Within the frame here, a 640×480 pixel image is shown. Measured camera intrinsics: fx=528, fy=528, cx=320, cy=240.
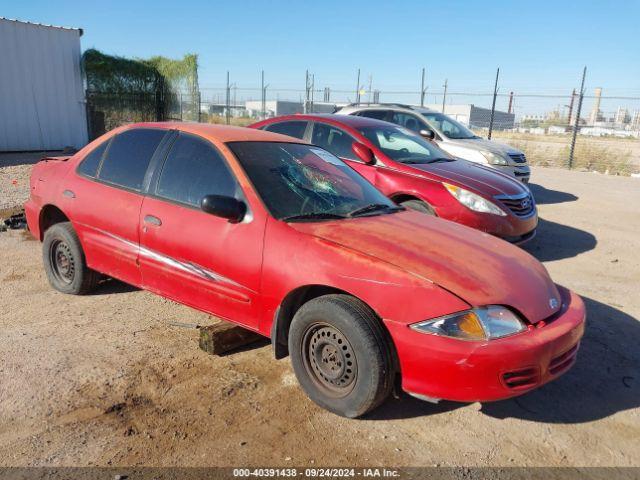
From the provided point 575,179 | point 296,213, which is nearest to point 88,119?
point 575,179

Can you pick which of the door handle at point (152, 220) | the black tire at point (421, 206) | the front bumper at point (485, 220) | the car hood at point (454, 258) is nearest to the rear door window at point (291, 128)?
the black tire at point (421, 206)

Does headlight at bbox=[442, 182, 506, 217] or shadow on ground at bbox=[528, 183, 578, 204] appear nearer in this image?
headlight at bbox=[442, 182, 506, 217]

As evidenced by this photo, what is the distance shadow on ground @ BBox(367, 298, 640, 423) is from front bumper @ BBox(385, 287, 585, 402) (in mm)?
415

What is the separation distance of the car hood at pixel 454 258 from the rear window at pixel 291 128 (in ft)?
12.3

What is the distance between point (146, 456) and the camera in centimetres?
260

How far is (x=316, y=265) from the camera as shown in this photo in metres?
2.98

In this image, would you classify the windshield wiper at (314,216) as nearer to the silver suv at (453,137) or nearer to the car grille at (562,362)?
the car grille at (562,362)

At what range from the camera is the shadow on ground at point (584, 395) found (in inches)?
122

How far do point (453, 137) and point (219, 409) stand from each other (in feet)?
29.1

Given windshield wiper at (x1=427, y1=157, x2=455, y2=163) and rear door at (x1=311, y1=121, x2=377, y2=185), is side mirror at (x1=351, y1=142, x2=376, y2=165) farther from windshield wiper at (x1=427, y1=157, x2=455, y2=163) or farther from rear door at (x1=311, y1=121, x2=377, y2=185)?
windshield wiper at (x1=427, y1=157, x2=455, y2=163)

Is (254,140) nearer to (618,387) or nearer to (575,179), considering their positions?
(618,387)

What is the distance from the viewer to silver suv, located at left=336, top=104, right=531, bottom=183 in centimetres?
1005

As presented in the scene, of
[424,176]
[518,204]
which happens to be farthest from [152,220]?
[518,204]

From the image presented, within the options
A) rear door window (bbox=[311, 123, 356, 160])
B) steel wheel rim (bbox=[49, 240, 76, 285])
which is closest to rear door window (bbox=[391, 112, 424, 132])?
rear door window (bbox=[311, 123, 356, 160])
